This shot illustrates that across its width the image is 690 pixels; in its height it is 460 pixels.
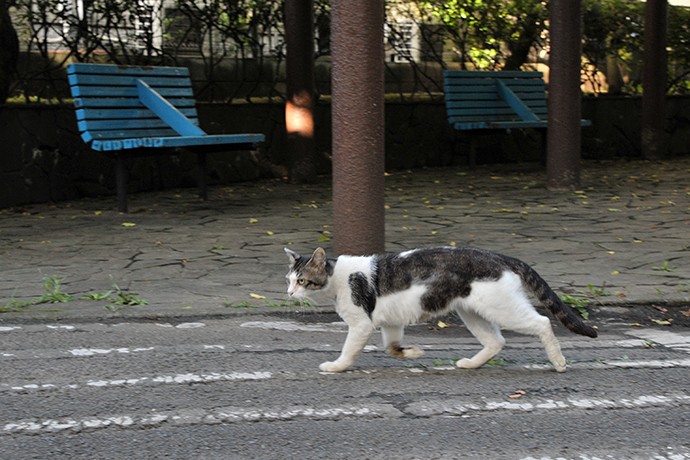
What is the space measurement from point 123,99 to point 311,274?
7204mm

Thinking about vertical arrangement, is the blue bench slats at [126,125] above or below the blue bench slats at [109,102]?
below

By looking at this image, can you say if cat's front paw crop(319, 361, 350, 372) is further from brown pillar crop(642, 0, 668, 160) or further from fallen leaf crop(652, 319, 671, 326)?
brown pillar crop(642, 0, 668, 160)

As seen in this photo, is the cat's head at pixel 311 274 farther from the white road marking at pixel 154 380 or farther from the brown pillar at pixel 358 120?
the brown pillar at pixel 358 120

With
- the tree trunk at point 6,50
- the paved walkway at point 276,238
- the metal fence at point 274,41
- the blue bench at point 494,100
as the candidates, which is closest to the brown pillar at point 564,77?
the paved walkway at point 276,238

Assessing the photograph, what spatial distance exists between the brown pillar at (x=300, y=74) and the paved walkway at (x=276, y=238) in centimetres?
71

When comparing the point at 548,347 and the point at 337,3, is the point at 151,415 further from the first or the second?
the point at 337,3

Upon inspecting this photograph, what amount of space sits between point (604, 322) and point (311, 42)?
26.4 ft

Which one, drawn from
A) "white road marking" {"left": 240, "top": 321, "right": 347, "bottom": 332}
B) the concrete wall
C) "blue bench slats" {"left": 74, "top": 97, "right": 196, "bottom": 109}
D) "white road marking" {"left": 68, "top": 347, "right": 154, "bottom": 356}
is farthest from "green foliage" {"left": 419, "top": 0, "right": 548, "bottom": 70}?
"white road marking" {"left": 68, "top": 347, "right": 154, "bottom": 356}

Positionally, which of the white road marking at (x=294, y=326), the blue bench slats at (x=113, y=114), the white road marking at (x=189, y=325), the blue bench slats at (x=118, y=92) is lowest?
the white road marking at (x=294, y=326)

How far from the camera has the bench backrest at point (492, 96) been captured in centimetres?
1539

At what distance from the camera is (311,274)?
4.79 meters

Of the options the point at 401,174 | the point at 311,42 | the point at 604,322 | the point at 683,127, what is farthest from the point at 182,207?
the point at 683,127

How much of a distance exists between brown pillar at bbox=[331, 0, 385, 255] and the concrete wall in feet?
18.0

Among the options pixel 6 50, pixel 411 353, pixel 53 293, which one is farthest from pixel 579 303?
pixel 6 50
